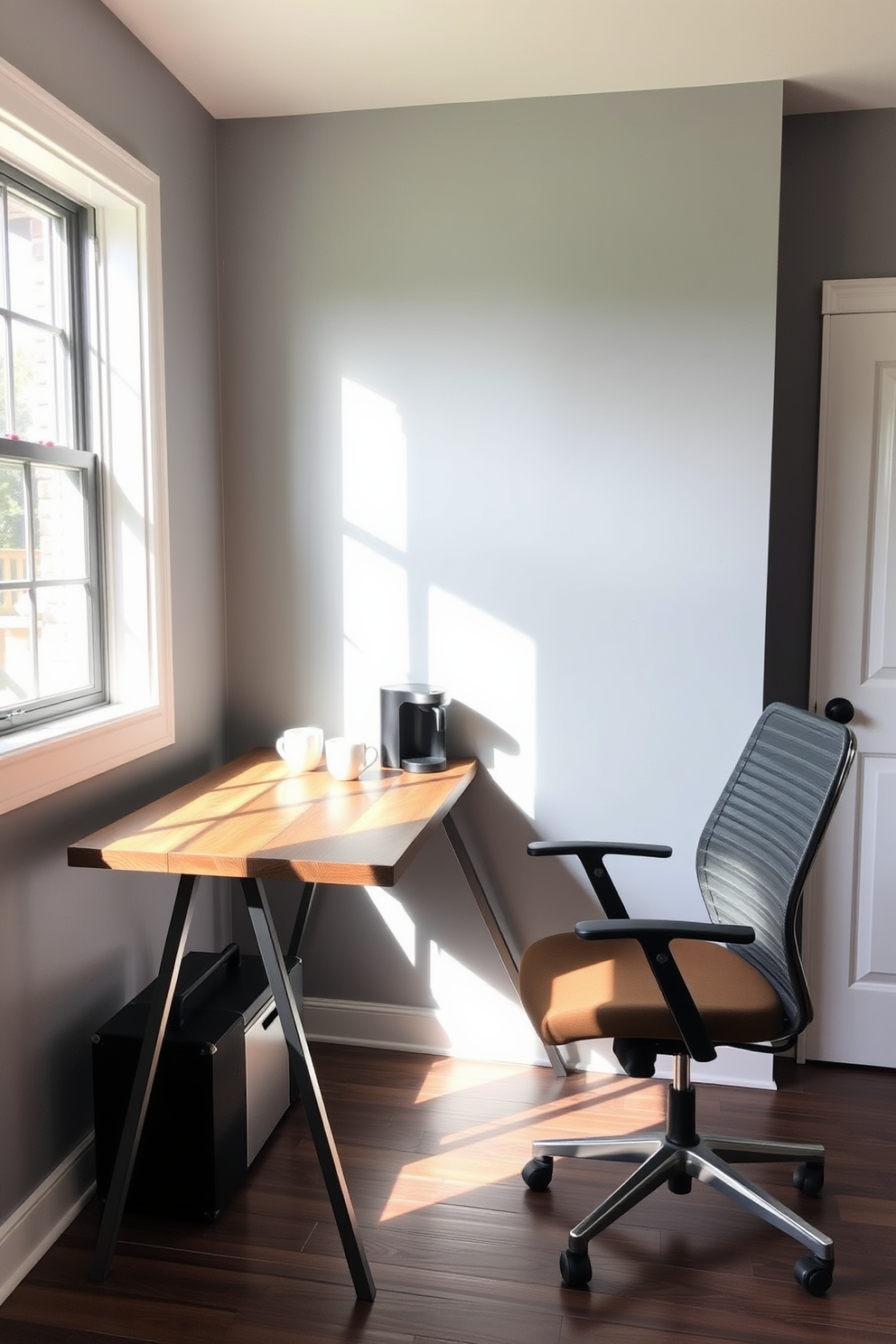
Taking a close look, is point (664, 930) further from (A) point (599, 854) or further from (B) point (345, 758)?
(B) point (345, 758)

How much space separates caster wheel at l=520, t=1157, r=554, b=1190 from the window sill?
123 centimetres

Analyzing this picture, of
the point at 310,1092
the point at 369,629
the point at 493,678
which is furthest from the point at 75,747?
the point at 493,678

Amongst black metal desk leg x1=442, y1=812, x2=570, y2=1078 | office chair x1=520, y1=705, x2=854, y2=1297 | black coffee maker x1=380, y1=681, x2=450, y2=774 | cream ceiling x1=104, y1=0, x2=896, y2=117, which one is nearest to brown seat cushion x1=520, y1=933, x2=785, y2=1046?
office chair x1=520, y1=705, x2=854, y2=1297

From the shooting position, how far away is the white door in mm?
2746

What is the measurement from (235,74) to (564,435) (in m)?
1.17

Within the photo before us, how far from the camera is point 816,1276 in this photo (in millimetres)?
1905

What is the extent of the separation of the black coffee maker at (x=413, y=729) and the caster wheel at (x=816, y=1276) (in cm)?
130

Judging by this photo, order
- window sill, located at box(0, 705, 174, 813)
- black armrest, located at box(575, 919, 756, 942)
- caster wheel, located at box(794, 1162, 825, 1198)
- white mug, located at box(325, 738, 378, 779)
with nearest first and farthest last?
black armrest, located at box(575, 919, 756, 942) < window sill, located at box(0, 705, 174, 813) < caster wheel, located at box(794, 1162, 825, 1198) < white mug, located at box(325, 738, 378, 779)

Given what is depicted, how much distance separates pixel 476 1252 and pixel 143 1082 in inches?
28.4

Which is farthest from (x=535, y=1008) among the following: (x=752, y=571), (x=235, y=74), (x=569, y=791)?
(x=235, y=74)

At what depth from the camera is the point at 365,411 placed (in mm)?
2793

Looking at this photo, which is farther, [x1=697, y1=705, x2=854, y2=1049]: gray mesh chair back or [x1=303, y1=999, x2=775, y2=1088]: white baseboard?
[x1=303, y1=999, x2=775, y2=1088]: white baseboard

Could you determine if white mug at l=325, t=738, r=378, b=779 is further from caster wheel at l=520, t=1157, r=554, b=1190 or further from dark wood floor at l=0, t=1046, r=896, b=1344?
caster wheel at l=520, t=1157, r=554, b=1190

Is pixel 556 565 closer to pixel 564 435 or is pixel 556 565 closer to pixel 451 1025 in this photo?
pixel 564 435
